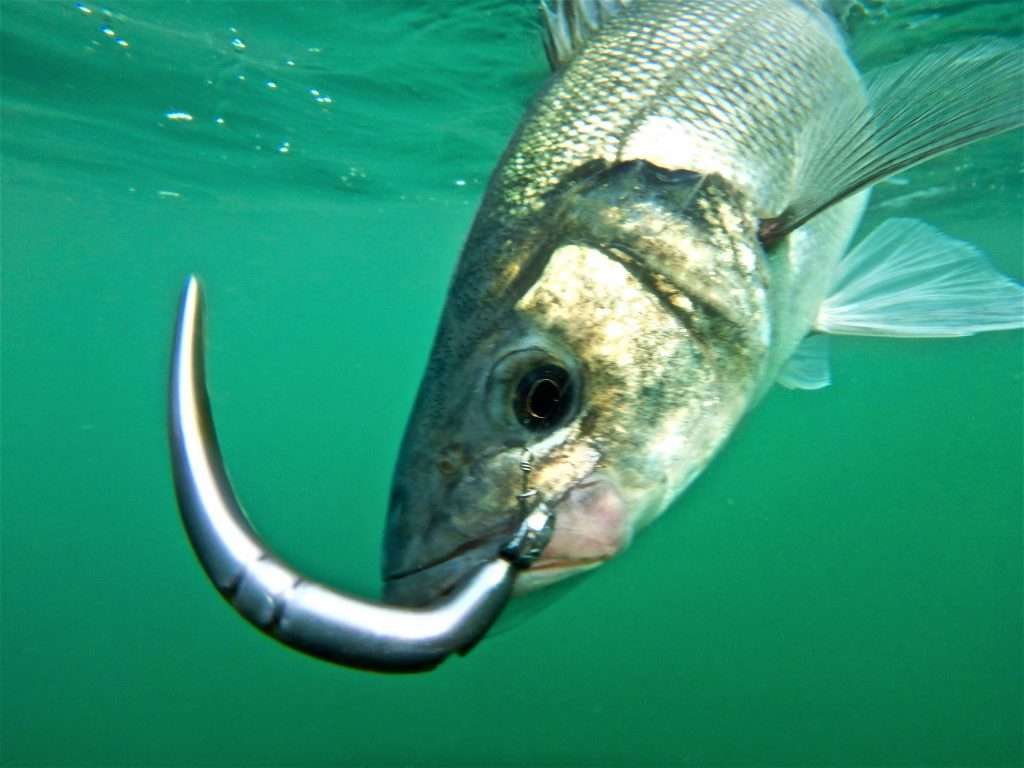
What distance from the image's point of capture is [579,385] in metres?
1.76

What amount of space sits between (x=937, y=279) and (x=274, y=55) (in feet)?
33.5

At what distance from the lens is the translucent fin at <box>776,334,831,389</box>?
3.23 metres

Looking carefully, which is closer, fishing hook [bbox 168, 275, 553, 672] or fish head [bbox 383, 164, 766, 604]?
fishing hook [bbox 168, 275, 553, 672]

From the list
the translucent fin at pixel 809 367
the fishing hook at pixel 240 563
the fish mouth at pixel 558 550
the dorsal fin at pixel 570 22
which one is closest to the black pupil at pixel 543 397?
the fish mouth at pixel 558 550

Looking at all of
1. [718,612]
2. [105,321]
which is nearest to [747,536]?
[718,612]

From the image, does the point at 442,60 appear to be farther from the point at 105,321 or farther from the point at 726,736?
the point at 105,321

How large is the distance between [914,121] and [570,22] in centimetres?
131

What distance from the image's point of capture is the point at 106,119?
49.1 ft

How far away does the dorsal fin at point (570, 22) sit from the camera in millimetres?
2641

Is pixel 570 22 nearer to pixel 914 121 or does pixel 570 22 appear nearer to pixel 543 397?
pixel 914 121

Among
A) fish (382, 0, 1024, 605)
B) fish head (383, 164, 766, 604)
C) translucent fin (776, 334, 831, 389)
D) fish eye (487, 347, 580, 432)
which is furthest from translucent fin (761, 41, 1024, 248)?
translucent fin (776, 334, 831, 389)

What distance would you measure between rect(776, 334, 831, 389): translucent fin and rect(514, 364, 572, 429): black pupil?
1690 millimetres

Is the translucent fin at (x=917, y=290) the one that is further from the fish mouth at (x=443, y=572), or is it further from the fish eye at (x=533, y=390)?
the fish mouth at (x=443, y=572)

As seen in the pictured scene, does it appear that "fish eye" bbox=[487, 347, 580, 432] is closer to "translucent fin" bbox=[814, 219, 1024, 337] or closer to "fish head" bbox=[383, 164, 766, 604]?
"fish head" bbox=[383, 164, 766, 604]
